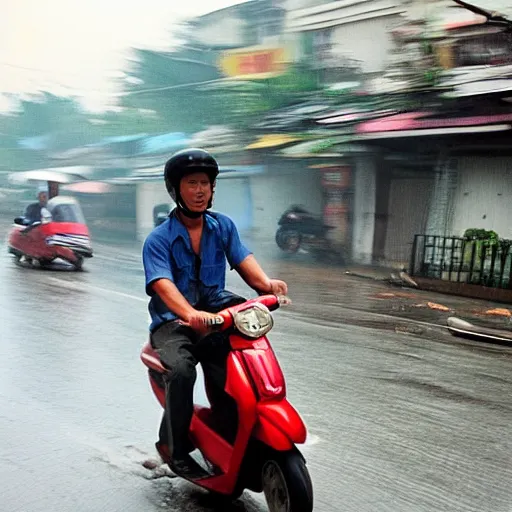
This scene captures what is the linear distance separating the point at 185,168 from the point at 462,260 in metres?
8.92

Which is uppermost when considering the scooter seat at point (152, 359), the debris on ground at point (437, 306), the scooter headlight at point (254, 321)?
the scooter headlight at point (254, 321)

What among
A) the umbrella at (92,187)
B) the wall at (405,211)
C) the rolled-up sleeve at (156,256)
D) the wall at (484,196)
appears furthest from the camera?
the umbrella at (92,187)

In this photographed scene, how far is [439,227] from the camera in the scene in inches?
482

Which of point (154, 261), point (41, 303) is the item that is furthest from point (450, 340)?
point (154, 261)

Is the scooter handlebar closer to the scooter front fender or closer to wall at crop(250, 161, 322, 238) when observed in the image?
the scooter front fender

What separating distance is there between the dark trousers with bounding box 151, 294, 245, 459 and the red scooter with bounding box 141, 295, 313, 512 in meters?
0.10

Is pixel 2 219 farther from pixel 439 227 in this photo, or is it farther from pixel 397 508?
pixel 397 508

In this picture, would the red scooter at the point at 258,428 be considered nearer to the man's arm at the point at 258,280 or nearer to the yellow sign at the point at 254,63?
the man's arm at the point at 258,280

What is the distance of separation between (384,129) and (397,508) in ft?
33.2

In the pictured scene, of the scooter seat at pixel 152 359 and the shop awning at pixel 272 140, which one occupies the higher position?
the shop awning at pixel 272 140

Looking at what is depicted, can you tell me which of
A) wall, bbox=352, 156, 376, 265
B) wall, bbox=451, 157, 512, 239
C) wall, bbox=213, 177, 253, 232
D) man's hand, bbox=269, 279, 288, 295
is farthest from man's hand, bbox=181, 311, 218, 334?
wall, bbox=213, 177, 253, 232

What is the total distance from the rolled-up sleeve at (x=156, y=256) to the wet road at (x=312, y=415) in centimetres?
70

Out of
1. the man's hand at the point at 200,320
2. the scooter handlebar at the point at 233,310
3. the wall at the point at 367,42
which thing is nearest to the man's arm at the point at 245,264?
the scooter handlebar at the point at 233,310

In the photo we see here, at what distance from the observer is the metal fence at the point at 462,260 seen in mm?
10969
